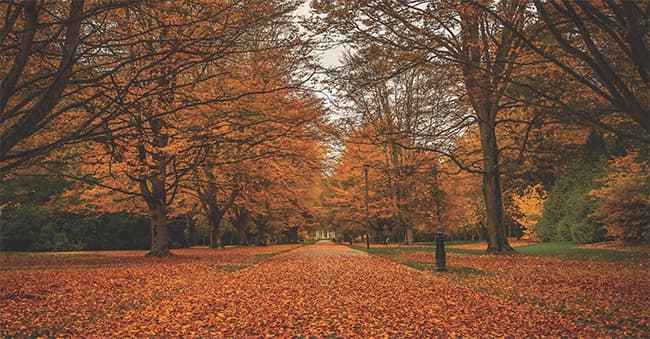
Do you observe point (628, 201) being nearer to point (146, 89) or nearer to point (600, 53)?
point (600, 53)

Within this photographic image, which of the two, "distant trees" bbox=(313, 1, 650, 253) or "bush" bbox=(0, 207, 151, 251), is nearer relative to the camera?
"distant trees" bbox=(313, 1, 650, 253)

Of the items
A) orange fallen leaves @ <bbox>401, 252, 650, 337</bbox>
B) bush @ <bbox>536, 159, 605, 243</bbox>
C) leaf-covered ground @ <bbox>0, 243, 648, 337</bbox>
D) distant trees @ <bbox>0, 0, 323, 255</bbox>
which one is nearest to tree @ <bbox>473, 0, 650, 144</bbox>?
orange fallen leaves @ <bbox>401, 252, 650, 337</bbox>

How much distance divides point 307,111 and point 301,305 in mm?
9221

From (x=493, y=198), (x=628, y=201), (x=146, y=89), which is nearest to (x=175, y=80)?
(x=146, y=89)

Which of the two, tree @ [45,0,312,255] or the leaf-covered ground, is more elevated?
tree @ [45,0,312,255]

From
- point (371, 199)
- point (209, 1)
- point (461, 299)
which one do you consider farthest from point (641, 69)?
point (371, 199)

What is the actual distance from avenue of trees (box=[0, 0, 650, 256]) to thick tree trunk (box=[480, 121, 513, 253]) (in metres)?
0.07

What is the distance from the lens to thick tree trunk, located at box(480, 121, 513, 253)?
18.3 meters

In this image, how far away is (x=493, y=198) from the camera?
18.6 meters

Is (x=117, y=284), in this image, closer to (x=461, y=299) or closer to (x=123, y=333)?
(x=123, y=333)

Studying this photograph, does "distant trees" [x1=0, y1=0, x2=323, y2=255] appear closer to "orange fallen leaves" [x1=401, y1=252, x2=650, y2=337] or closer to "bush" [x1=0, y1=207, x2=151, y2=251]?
"bush" [x1=0, y1=207, x2=151, y2=251]

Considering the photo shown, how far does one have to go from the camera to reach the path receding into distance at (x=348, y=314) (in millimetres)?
5535

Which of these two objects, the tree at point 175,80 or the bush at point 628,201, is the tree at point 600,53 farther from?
the tree at point 175,80

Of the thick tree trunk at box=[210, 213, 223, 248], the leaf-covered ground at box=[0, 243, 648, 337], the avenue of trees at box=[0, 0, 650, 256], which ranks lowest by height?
the leaf-covered ground at box=[0, 243, 648, 337]
